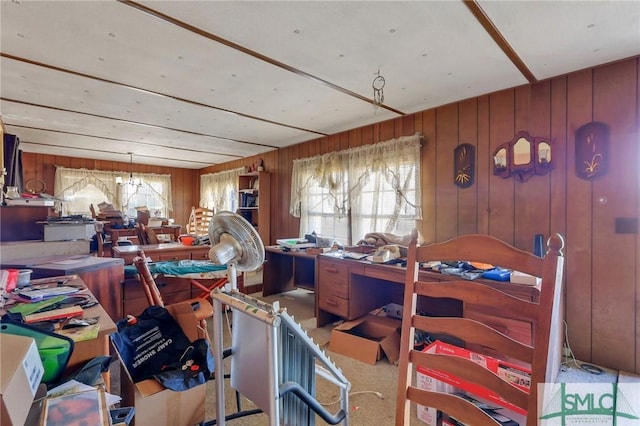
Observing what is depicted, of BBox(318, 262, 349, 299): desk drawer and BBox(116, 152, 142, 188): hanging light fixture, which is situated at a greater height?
BBox(116, 152, 142, 188): hanging light fixture

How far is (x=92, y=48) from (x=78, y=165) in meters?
5.78

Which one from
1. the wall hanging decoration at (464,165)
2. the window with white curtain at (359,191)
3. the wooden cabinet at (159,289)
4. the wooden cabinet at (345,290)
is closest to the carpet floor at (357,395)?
the wooden cabinet at (345,290)

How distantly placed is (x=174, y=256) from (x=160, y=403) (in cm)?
197

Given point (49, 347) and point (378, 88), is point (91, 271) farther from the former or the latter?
point (378, 88)

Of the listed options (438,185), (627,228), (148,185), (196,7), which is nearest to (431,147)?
(438,185)

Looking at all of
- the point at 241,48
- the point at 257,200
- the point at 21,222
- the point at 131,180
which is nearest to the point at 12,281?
the point at 21,222

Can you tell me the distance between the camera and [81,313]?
1.32 meters

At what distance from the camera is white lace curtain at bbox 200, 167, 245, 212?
267 inches

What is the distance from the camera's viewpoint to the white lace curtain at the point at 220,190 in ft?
22.2

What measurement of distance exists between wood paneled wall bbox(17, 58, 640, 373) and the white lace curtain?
4428 mm

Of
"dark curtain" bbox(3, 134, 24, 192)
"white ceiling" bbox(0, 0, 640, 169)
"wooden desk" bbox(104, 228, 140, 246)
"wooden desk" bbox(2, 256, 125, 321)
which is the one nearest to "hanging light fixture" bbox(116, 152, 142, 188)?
"wooden desk" bbox(104, 228, 140, 246)

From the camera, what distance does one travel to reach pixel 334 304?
303cm

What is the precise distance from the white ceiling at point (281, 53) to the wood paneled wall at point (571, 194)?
0.19 metres

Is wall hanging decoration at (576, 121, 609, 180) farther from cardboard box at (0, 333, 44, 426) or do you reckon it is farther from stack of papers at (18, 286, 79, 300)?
stack of papers at (18, 286, 79, 300)
